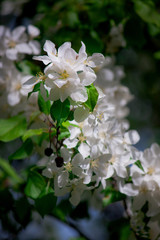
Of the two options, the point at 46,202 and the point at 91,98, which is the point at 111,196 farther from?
the point at 91,98

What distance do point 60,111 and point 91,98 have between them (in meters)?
0.14

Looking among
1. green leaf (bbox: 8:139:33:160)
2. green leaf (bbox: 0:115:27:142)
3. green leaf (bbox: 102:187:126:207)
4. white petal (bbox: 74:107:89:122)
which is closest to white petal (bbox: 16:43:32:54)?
green leaf (bbox: 0:115:27:142)

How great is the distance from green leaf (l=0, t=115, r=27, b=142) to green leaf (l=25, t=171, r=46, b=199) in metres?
0.23

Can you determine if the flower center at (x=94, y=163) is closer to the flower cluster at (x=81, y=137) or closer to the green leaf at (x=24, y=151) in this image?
the flower cluster at (x=81, y=137)

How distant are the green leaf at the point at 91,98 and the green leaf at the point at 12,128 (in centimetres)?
57

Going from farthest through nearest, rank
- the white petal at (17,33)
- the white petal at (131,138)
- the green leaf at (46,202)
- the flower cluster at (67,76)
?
the white petal at (17,33)
the white petal at (131,138)
the green leaf at (46,202)
the flower cluster at (67,76)

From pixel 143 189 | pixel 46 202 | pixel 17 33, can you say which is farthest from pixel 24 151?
pixel 17 33

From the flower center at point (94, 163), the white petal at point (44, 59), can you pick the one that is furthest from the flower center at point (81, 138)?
the white petal at point (44, 59)

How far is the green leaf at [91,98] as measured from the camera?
4.14ft

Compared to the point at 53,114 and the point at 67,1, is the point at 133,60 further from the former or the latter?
the point at 53,114

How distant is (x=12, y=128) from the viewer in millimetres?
1739

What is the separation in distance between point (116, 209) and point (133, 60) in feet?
8.25

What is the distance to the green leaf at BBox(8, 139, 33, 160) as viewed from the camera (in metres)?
1.66

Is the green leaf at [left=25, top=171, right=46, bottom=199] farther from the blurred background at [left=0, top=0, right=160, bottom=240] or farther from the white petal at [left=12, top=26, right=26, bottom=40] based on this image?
the white petal at [left=12, top=26, right=26, bottom=40]
